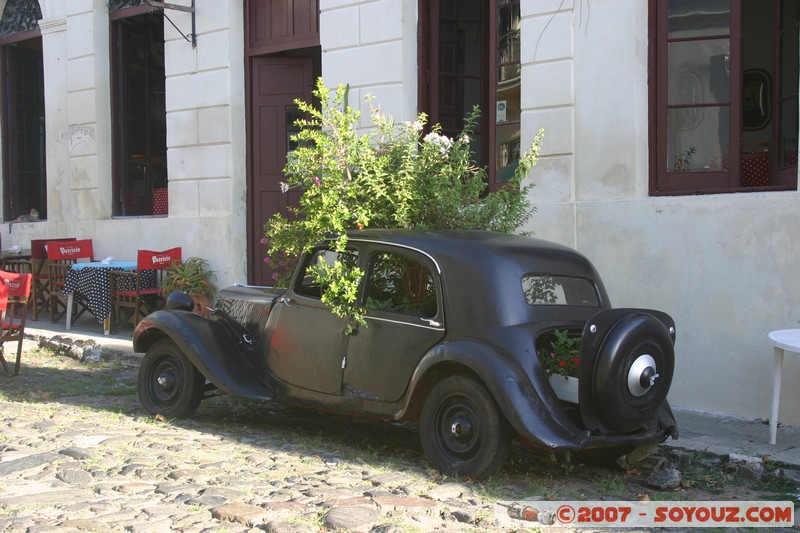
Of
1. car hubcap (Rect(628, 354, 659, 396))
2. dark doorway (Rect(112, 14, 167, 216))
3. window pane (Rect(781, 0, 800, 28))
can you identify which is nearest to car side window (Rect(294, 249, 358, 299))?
car hubcap (Rect(628, 354, 659, 396))

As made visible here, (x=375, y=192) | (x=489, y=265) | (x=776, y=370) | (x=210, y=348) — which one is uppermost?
(x=375, y=192)

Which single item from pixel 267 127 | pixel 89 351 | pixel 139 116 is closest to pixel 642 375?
pixel 89 351

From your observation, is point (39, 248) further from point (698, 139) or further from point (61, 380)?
point (698, 139)

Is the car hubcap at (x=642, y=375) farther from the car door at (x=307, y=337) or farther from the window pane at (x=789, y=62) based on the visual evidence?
the window pane at (x=789, y=62)

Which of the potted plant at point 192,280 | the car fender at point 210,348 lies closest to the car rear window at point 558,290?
the car fender at point 210,348

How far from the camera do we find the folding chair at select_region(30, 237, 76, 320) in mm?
12367

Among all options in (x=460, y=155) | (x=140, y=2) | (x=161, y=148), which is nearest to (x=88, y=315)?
(x=161, y=148)

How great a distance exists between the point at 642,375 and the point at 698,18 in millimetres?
4080

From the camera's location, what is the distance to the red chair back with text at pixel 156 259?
1077 cm

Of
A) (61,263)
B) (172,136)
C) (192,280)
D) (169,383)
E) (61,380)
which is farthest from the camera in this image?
(61,263)

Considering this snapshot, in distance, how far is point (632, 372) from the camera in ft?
16.1

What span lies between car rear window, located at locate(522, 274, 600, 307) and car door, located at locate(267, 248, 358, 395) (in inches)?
49.0

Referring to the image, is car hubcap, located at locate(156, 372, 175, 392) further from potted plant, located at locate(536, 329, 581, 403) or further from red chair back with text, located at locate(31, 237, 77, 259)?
red chair back with text, located at locate(31, 237, 77, 259)

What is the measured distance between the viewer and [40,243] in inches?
487
